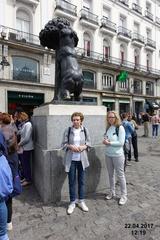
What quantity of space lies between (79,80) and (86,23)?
18878mm

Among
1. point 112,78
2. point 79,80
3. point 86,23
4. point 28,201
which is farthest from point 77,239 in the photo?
point 112,78

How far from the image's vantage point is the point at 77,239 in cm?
310

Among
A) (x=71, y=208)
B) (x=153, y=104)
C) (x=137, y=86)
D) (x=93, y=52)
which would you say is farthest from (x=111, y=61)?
(x=71, y=208)

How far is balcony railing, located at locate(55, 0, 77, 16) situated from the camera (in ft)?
64.7

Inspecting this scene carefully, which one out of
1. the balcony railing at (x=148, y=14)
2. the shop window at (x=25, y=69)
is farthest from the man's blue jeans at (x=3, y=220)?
the balcony railing at (x=148, y=14)

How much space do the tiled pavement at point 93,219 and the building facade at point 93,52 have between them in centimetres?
1245

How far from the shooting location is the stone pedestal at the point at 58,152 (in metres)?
4.22

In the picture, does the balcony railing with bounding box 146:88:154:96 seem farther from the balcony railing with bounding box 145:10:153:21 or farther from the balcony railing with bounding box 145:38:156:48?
the balcony railing with bounding box 145:10:153:21

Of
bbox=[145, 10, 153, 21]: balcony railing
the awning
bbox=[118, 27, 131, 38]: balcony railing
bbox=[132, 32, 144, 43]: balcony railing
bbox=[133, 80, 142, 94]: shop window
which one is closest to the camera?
bbox=[118, 27, 131, 38]: balcony railing

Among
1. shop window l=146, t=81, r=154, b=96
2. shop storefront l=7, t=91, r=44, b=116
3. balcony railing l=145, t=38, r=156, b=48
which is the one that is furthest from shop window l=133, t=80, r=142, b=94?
shop storefront l=7, t=91, r=44, b=116

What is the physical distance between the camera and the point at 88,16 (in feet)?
73.4

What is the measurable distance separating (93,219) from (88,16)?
71.9 feet

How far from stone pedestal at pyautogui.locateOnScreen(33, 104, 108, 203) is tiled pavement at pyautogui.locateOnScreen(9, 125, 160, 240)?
0.68 ft

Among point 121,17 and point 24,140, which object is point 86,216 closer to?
point 24,140
